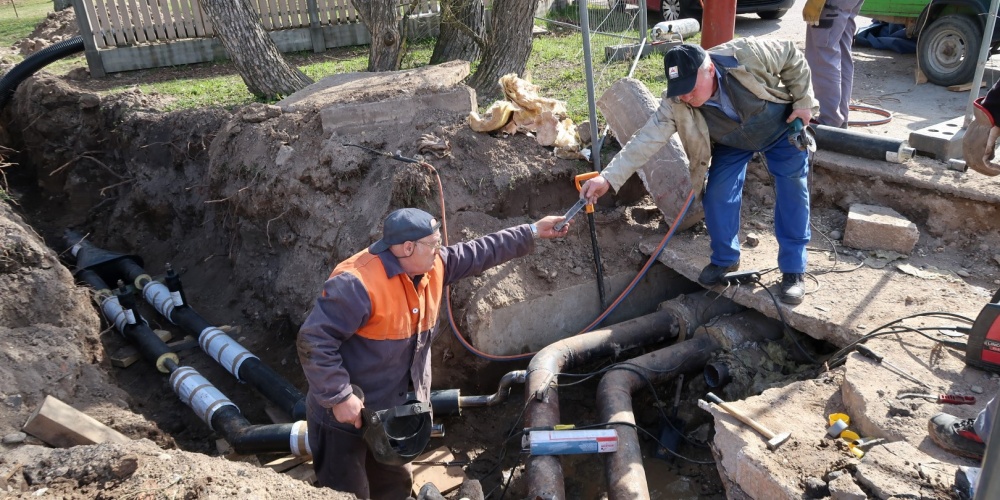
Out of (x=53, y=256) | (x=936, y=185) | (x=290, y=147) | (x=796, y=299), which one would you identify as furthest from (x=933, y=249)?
(x=53, y=256)

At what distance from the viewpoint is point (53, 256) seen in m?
5.07

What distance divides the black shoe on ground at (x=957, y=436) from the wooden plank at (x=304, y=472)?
3596mm

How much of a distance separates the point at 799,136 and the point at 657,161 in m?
1.27

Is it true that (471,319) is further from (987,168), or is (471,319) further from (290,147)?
(987,168)

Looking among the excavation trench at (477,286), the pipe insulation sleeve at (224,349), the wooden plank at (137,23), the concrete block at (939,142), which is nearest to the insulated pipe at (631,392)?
the excavation trench at (477,286)

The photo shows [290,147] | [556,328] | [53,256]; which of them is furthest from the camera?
[290,147]

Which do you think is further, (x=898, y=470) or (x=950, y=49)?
(x=950, y=49)

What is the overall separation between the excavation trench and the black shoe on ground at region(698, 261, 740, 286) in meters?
0.30

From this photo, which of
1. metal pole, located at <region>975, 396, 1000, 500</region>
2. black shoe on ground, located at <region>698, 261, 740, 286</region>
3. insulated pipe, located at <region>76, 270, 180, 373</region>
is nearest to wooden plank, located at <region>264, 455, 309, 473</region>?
insulated pipe, located at <region>76, 270, 180, 373</region>

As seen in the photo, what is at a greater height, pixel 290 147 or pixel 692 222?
pixel 290 147

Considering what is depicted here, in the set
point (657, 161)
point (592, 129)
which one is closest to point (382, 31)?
point (592, 129)

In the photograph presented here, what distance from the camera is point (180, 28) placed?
34.8 feet

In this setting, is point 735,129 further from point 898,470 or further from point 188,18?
point 188,18

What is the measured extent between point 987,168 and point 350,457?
3.71m
